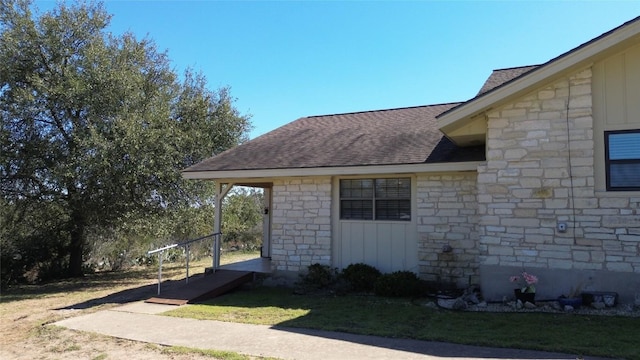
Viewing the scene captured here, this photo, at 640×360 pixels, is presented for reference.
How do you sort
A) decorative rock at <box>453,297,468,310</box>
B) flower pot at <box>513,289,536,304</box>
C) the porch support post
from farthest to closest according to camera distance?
1. the porch support post
2. decorative rock at <box>453,297,468,310</box>
3. flower pot at <box>513,289,536,304</box>

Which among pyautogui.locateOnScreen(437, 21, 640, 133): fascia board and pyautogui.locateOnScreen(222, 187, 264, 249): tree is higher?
pyautogui.locateOnScreen(437, 21, 640, 133): fascia board

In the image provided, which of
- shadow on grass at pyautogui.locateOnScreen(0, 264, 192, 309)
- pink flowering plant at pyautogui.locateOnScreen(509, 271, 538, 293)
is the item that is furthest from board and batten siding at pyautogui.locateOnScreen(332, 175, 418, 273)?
shadow on grass at pyautogui.locateOnScreen(0, 264, 192, 309)

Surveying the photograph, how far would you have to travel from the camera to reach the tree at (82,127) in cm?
1268

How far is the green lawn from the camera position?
18.0 ft

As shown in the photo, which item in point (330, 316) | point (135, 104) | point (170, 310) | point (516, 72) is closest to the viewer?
point (330, 316)

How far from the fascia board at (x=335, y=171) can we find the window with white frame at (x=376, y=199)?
689 mm

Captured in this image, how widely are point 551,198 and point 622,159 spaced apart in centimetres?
124

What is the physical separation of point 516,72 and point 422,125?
2.61 meters

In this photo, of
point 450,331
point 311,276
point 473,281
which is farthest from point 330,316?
point 473,281

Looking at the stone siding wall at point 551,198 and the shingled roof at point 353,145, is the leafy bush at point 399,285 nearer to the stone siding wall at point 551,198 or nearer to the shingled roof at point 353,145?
the stone siding wall at point 551,198

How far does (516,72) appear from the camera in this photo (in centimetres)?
1129

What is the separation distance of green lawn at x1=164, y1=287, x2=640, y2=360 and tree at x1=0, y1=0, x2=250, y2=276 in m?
5.82

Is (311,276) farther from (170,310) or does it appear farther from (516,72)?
(516,72)

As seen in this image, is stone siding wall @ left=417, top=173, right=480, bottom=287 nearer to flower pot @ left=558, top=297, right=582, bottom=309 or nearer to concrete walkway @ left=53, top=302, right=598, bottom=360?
flower pot @ left=558, top=297, right=582, bottom=309
